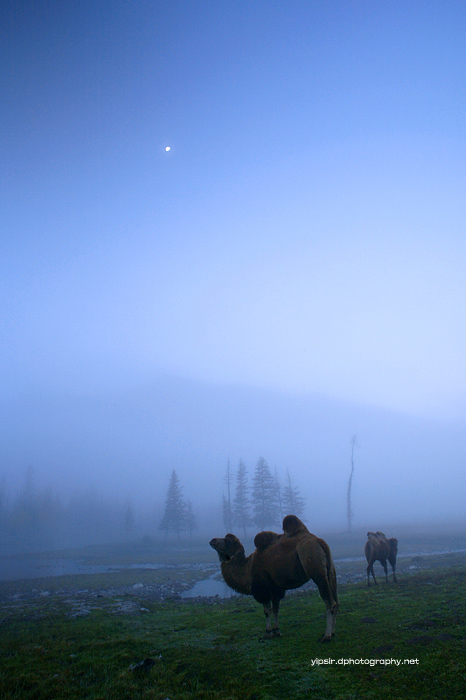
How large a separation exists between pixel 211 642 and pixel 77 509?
120 meters

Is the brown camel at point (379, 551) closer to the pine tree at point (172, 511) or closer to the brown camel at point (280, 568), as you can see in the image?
the brown camel at point (280, 568)

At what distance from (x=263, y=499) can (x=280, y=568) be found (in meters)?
59.8

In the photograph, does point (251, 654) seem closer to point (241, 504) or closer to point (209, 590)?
point (209, 590)

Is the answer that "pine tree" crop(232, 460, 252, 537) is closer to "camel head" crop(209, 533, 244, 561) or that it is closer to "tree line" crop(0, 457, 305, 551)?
"tree line" crop(0, 457, 305, 551)

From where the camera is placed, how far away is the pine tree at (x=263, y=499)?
63969 millimetres

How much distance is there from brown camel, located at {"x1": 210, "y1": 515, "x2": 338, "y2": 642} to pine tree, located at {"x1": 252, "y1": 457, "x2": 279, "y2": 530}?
182 feet

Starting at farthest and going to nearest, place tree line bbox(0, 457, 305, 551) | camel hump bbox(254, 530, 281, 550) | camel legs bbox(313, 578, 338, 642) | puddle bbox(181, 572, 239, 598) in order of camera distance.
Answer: tree line bbox(0, 457, 305, 551) < puddle bbox(181, 572, 239, 598) < camel hump bbox(254, 530, 281, 550) < camel legs bbox(313, 578, 338, 642)

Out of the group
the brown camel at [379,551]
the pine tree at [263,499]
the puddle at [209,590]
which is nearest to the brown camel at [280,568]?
the brown camel at [379,551]

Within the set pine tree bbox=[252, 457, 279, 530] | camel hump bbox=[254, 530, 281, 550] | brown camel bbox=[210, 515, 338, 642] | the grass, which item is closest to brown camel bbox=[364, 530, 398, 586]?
the grass

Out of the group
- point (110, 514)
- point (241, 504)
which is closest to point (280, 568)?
point (241, 504)

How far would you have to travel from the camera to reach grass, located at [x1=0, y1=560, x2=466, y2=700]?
641 centimetres

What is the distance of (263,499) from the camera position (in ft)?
213

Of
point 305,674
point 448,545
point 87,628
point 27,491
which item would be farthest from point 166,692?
point 27,491

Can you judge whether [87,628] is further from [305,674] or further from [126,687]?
[305,674]
